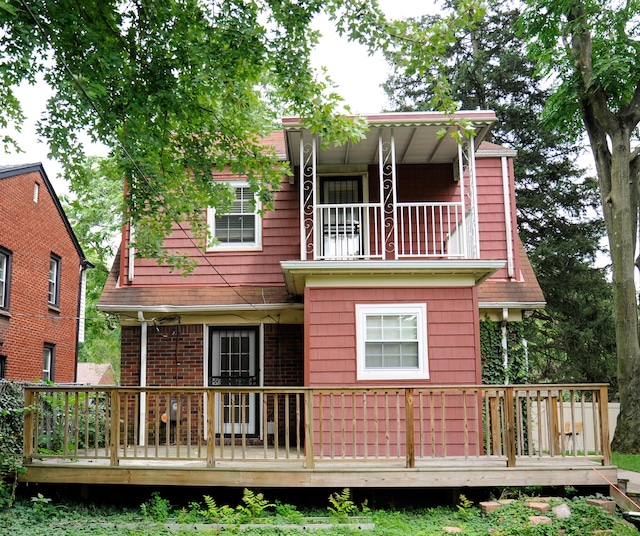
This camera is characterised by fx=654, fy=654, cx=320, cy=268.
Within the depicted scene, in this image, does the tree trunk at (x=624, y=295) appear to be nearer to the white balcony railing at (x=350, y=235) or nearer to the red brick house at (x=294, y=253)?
the red brick house at (x=294, y=253)

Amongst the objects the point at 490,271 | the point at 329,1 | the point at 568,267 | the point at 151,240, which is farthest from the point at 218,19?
the point at 568,267

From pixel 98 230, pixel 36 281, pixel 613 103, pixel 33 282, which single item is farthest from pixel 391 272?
pixel 98 230

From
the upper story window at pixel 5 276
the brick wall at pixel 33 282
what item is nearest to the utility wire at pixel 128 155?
the brick wall at pixel 33 282

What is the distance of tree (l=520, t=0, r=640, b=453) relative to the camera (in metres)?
13.5

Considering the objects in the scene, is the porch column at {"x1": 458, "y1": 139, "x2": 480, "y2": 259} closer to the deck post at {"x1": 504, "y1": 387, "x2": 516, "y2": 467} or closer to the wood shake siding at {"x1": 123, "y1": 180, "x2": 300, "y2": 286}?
the deck post at {"x1": 504, "y1": 387, "x2": 516, "y2": 467}

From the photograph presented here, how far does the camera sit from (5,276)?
16.7 meters

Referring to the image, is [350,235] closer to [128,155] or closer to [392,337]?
[392,337]

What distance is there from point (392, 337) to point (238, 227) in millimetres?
4066

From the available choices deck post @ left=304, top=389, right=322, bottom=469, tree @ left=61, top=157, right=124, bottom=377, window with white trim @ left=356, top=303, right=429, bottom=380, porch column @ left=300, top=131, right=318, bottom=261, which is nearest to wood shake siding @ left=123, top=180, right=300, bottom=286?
porch column @ left=300, top=131, right=318, bottom=261

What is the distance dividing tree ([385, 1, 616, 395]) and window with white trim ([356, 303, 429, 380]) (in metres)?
13.0

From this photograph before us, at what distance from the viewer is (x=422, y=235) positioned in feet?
38.0

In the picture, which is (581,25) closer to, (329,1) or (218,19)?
(329,1)

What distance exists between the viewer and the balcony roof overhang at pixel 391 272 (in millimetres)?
9031

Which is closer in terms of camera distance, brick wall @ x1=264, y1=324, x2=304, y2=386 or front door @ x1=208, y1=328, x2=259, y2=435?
brick wall @ x1=264, y1=324, x2=304, y2=386
